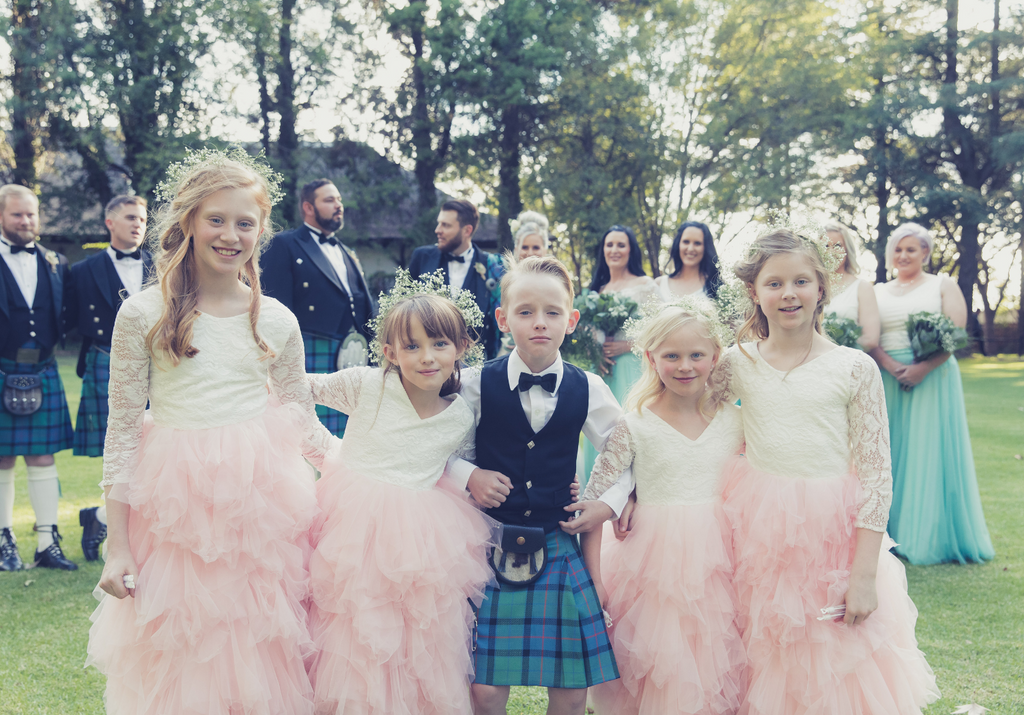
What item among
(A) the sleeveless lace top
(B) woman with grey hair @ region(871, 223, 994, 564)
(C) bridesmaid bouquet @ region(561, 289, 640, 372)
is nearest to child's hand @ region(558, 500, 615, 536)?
(C) bridesmaid bouquet @ region(561, 289, 640, 372)

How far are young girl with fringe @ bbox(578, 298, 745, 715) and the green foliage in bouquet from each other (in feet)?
7.94

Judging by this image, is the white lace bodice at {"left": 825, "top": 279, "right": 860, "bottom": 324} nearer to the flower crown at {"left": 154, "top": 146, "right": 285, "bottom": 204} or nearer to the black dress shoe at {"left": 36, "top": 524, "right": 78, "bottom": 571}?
the flower crown at {"left": 154, "top": 146, "right": 285, "bottom": 204}

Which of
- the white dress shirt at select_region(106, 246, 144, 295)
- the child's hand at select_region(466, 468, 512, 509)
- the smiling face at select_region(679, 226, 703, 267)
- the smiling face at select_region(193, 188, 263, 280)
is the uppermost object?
the smiling face at select_region(679, 226, 703, 267)

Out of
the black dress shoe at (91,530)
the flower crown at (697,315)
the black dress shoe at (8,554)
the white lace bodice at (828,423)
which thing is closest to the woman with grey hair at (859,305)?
the flower crown at (697,315)

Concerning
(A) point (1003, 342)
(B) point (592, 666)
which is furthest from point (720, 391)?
(A) point (1003, 342)

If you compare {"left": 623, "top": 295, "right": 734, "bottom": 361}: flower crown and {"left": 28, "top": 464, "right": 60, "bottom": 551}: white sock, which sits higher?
{"left": 623, "top": 295, "right": 734, "bottom": 361}: flower crown

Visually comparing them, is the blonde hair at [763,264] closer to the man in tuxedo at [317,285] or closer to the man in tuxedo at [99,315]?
the man in tuxedo at [317,285]

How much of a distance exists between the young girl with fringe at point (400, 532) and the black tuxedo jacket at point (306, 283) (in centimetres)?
258

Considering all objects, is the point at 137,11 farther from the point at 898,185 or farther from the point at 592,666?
the point at 898,185

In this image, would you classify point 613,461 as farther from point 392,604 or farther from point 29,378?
point 29,378

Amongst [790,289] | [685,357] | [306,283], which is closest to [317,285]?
[306,283]

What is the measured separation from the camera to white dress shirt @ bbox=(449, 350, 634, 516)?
2777 millimetres

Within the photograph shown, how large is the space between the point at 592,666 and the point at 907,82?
28.7 metres

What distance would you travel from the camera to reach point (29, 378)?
4.90 m
